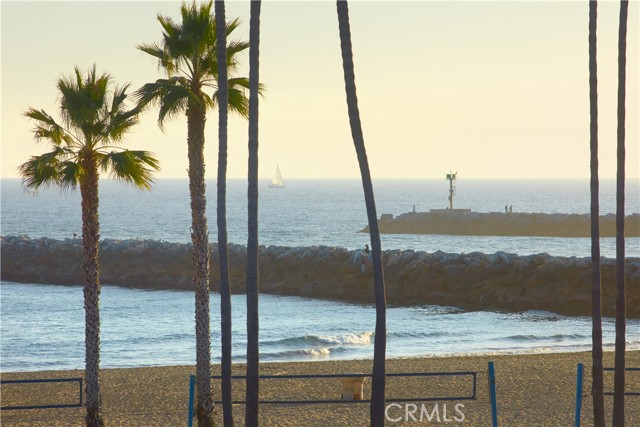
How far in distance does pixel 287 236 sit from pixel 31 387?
291 feet

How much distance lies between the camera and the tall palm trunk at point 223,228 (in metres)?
13.7

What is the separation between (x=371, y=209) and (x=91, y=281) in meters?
6.32

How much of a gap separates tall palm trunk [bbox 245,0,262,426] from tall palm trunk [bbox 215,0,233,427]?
1.23 ft

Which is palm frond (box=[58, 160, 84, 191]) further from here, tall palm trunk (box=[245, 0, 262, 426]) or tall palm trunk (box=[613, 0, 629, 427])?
tall palm trunk (box=[613, 0, 629, 427])

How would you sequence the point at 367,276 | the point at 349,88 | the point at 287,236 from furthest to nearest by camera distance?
the point at 287,236
the point at 367,276
the point at 349,88

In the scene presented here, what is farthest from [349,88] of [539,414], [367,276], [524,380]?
[367,276]

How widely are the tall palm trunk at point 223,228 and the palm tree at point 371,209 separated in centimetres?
191

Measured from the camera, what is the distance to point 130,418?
19.8 m

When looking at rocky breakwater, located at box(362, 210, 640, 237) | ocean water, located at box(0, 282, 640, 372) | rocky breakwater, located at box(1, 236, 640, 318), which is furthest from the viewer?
rocky breakwater, located at box(362, 210, 640, 237)

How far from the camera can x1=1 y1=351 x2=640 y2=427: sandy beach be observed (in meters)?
19.2

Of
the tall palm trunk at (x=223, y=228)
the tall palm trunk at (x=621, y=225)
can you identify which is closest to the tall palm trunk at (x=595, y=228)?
the tall palm trunk at (x=621, y=225)

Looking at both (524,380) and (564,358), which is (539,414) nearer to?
(524,380)

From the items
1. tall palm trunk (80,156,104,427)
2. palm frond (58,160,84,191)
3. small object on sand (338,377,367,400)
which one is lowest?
small object on sand (338,377,367,400)

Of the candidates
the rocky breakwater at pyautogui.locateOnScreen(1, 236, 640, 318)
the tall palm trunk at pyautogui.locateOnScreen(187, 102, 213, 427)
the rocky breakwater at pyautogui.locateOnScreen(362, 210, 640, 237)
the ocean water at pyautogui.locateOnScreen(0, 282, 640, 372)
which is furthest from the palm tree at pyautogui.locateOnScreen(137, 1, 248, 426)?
the rocky breakwater at pyautogui.locateOnScreen(362, 210, 640, 237)
